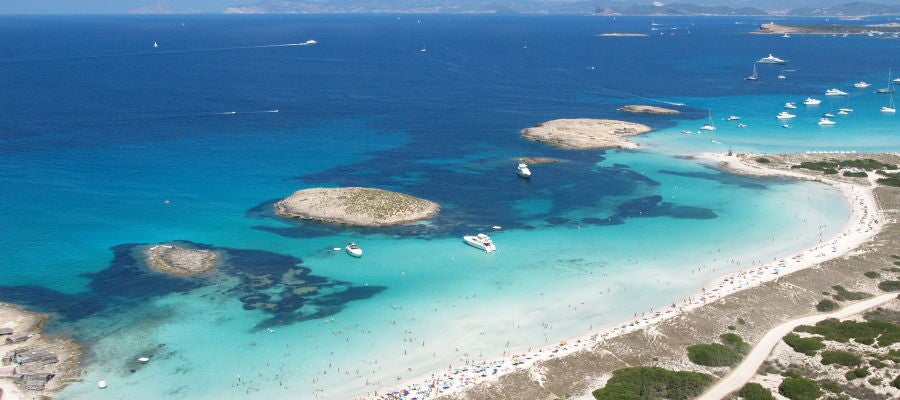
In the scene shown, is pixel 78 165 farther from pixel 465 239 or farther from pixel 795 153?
pixel 795 153

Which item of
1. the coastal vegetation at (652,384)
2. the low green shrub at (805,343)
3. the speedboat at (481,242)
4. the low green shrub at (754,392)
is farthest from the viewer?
the speedboat at (481,242)

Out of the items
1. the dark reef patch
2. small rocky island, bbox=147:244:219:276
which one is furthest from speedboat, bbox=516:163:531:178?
small rocky island, bbox=147:244:219:276

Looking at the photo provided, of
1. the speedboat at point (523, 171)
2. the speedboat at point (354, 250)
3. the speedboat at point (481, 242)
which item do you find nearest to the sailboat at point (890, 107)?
the speedboat at point (523, 171)

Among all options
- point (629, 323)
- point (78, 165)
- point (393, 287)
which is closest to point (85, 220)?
point (78, 165)

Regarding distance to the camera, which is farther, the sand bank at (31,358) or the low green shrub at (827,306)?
the low green shrub at (827,306)

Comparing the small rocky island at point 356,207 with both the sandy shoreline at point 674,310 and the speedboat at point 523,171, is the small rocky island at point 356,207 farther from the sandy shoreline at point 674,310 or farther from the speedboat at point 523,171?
the sandy shoreline at point 674,310

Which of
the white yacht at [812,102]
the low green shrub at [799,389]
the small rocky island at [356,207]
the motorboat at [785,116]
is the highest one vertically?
the white yacht at [812,102]

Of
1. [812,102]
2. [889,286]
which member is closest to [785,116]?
[812,102]
